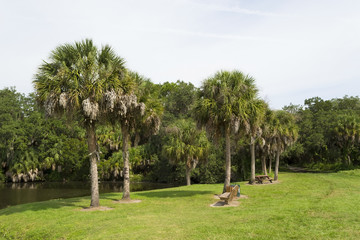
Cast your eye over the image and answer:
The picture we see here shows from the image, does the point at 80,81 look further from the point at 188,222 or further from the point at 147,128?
the point at 188,222

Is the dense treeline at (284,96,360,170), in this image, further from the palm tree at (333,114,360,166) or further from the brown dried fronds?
the brown dried fronds

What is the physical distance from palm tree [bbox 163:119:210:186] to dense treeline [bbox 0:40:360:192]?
122mm

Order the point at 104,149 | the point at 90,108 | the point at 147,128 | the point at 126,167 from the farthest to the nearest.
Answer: the point at 104,149 < the point at 147,128 < the point at 126,167 < the point at 90,108

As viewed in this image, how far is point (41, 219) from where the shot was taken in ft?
43.0

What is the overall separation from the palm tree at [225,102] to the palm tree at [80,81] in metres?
5.33

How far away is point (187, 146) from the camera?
104 feet

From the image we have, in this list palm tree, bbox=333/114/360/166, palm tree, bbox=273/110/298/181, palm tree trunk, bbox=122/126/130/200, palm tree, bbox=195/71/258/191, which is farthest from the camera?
palm tree, bbox=333/114/360/166

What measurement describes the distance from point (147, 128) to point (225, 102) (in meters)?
5.63

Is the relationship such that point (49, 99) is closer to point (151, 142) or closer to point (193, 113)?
point (193, 113)

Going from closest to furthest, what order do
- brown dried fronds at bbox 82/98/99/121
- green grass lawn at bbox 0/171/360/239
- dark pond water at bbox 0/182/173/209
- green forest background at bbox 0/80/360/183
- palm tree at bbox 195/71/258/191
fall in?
1. green grass lawn at bbox 0/171/360/239
2. brown dried fronds at bbox 82/98/99/121
3. palm tree at bbox 195/71/258/191
4. dark pond water at bbox 0/182/173/209
5. green forest background at bbox 0/80/360/183

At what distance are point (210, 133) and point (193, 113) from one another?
68.8 inches

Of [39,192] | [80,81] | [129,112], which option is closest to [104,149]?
[39,192]

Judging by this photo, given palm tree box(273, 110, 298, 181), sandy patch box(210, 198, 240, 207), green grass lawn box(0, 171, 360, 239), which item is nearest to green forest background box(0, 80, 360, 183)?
palm tree box(273, 110, 298, 181)

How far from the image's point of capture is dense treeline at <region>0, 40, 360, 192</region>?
14922mm
